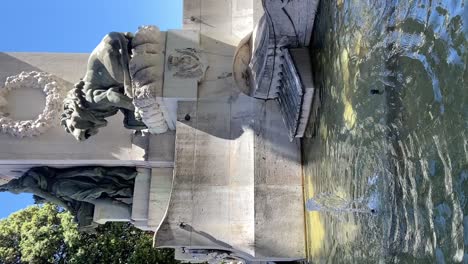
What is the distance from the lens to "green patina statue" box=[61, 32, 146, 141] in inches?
316

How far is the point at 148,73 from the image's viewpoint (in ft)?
25.5

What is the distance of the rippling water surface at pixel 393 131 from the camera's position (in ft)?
10.2

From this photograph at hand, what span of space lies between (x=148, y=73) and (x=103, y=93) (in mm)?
979

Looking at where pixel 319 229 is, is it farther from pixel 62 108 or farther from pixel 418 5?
pixel 62 108

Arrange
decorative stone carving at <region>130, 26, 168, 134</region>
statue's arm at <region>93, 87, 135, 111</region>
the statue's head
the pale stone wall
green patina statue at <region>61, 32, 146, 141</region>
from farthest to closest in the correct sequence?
the pale stone wall, the statue's head, statue's arm at <region>93, 87, 135, 111</region>, green patina statue at <region>61, 32, 146, 141</region>, decorative stone carving at <region>130, 26, 168, 134</region>

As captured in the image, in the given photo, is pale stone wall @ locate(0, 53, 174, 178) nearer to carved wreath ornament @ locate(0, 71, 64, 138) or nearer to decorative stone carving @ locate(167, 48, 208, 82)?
carved wreath ornament @ locate(0, 71, 64, 138)

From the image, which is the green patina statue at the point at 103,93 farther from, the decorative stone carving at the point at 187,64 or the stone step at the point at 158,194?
the stone step at the point at 158,194

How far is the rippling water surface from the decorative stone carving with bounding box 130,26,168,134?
2591 millimetres

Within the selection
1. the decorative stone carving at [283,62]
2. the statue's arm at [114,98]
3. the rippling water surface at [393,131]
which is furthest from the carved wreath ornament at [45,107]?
the rippling water surface at [393,131]

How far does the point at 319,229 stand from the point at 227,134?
7.08 ft

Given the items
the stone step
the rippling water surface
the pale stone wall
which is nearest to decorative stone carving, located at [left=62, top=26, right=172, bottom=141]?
the pale stone wall

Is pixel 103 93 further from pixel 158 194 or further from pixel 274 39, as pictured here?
pixel 274 39

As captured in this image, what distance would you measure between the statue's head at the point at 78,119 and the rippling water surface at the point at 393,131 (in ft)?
12.7

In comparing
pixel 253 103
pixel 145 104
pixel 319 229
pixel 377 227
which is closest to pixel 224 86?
pixel 253 103
